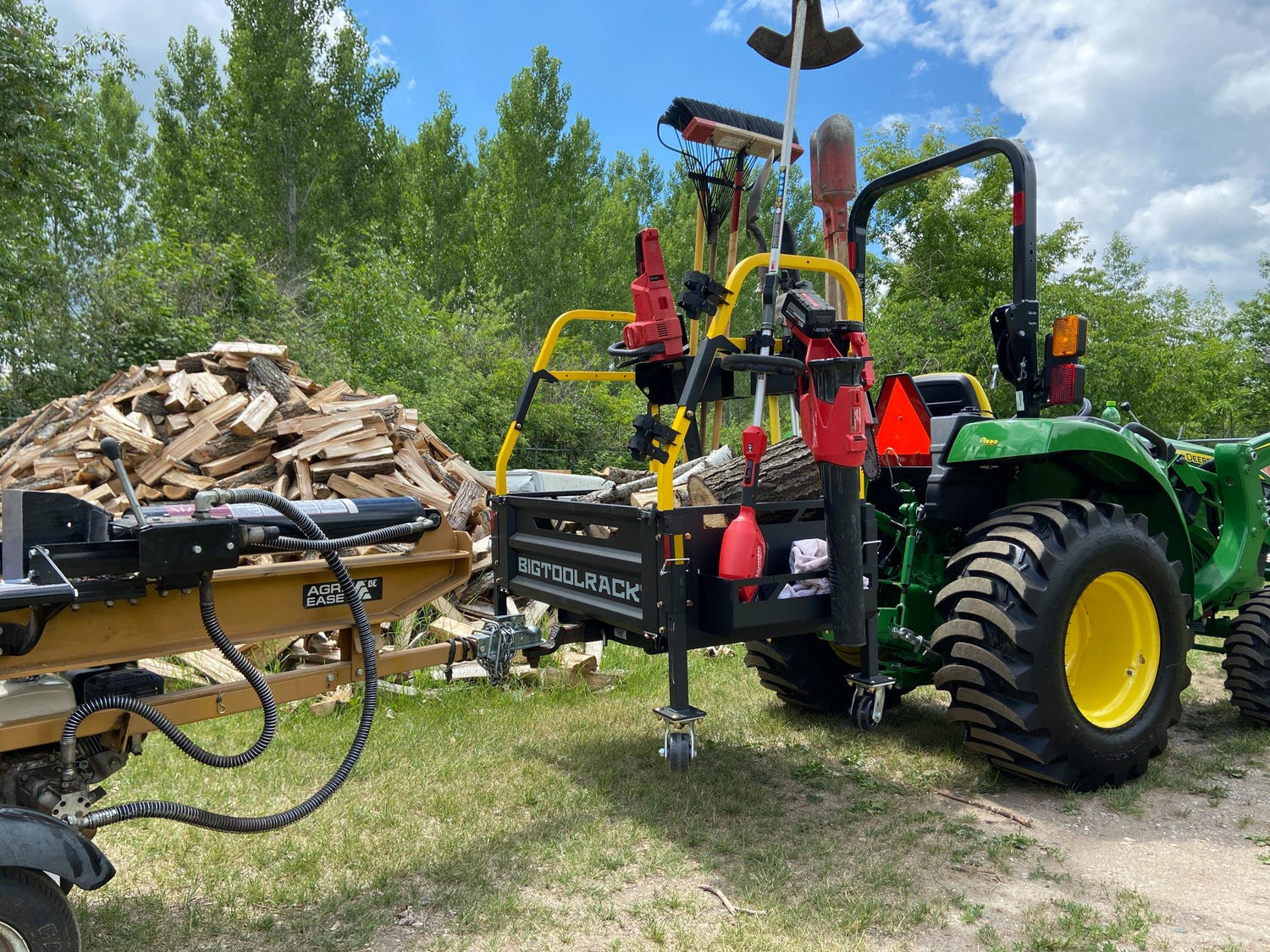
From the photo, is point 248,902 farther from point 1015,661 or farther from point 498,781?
point 1015,661

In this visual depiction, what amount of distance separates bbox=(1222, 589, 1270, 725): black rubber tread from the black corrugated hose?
459 cm

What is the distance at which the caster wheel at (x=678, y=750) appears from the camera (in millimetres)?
2707

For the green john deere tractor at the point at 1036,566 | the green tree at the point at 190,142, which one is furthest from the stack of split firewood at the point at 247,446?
the green tree at the point at 190,142

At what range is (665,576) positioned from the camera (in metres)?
2.90

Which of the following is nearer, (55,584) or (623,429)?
(55,584)

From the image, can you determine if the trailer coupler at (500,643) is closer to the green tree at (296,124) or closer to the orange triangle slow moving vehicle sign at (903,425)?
the orange triangle slow moving vehicle sign at (903,425)

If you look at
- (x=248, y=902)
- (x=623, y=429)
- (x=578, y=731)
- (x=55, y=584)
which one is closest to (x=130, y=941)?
(x=248, y=902)

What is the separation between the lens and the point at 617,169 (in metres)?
35.3

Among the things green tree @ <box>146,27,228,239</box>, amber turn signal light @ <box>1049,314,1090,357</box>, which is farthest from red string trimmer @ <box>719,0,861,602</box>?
green tree @ <box>146,27,228,239</box>

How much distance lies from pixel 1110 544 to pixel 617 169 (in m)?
34.2

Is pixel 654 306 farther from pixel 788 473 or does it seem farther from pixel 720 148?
pixel 720 148

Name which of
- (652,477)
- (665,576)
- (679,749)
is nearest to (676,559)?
(665,576)

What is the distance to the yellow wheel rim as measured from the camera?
3912 millimetres

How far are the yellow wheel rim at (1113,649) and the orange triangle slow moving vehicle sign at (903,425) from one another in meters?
0.99
